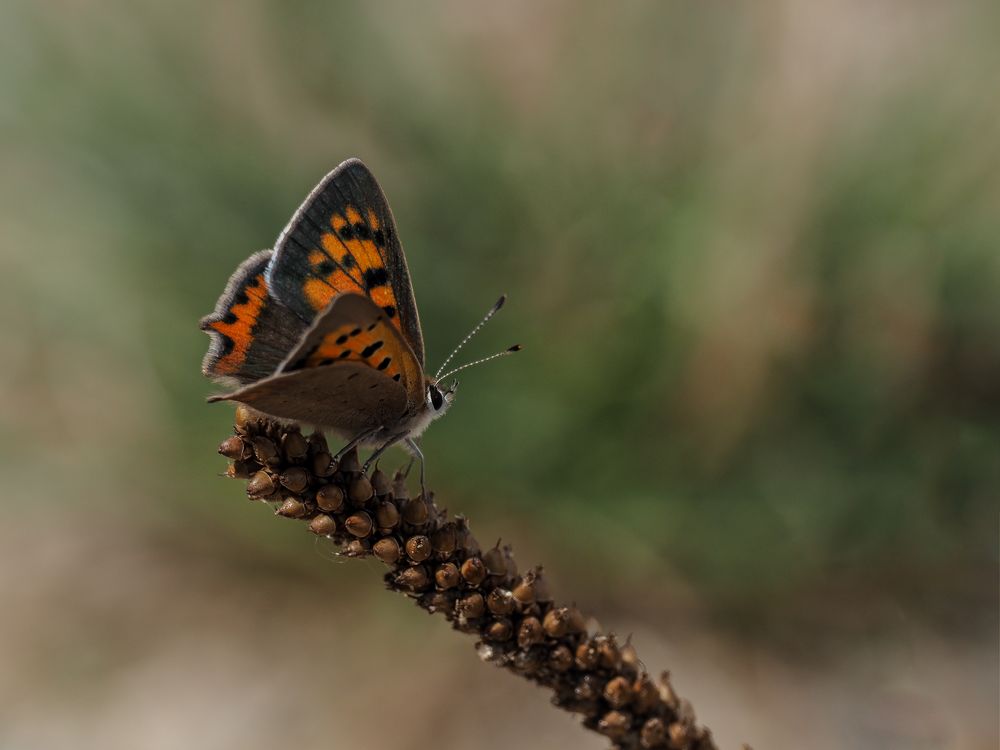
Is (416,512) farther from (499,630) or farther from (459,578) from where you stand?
(499,630)

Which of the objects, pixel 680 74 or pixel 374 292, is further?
pixel 680 74

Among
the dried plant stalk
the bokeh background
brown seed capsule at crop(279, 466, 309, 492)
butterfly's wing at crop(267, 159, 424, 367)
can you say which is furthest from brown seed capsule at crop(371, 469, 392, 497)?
the bokeh background

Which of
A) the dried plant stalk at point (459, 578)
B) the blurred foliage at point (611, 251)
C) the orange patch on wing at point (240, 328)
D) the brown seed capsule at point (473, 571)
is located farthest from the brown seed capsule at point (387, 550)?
the blurred foliage at point (611, 251)

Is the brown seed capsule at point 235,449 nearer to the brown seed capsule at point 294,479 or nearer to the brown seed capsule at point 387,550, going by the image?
the brown seed capsule at point 294,479

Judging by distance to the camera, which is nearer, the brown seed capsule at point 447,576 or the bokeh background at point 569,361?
the brown seed capsule at point 447,576

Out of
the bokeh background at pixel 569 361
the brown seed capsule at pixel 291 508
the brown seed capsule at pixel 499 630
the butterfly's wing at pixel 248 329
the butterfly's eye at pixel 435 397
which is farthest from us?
the bokeh background at pixel 569 361

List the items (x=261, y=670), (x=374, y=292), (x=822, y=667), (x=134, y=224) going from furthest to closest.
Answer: (x=261, y=670) → (x=134, y=224) → (x=822, y=667) → (x=374, y=292)

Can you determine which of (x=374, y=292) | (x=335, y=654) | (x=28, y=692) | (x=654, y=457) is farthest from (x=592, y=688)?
(x=28, y=692)

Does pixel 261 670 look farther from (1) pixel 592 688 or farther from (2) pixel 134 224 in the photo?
(1) pixel 592 688
